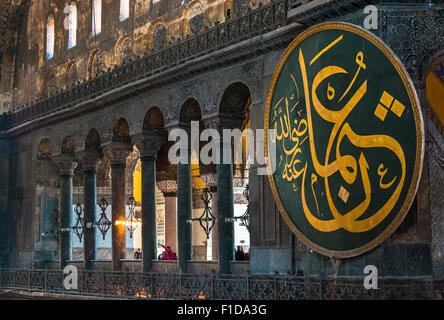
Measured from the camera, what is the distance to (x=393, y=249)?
10.7 m

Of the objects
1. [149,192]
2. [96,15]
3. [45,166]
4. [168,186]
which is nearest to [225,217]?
[149,192]

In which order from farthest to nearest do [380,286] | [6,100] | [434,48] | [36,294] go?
[6,100]
[36,294]
[434,48]
[380,286]

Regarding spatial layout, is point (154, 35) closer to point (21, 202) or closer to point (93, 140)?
point (93, 140)

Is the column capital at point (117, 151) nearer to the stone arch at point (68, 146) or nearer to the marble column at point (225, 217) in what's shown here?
the stone arch at point (68, 146)

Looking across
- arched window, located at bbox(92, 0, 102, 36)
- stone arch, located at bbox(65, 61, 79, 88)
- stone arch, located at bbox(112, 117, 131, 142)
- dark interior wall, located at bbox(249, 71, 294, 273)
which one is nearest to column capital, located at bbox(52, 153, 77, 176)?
stone arch, located at bbox(65, 61, 79, 88)

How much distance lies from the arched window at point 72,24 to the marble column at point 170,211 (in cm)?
440

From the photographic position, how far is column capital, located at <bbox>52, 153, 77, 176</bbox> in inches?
805

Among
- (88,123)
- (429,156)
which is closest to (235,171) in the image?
(88,123)

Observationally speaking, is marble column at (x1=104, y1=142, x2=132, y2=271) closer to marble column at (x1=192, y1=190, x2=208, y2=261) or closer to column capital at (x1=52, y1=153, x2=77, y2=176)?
column capital at (x1=52, y1=153, x2=77, y2=176)

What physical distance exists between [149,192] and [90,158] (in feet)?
10.3

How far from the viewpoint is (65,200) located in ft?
66.2

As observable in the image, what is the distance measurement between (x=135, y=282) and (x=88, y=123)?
5397 millimetres

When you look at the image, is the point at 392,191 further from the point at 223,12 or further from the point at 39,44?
the point at 39,44

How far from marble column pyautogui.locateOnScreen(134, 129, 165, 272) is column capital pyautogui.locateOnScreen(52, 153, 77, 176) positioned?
3.93 m
